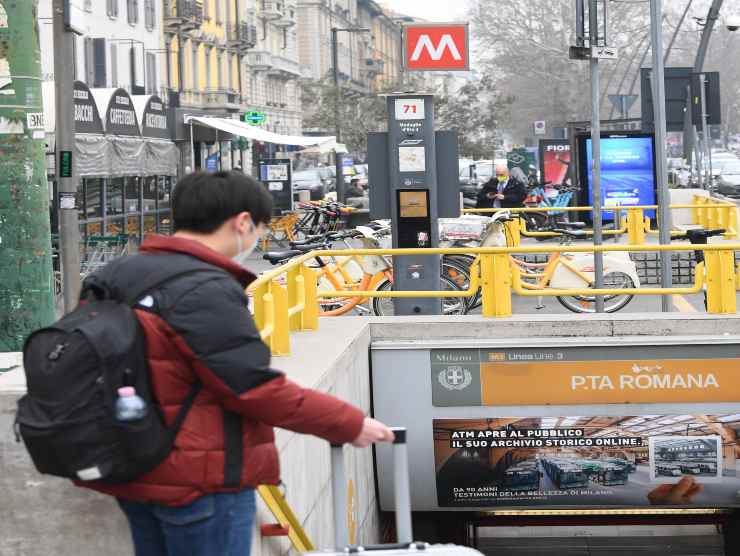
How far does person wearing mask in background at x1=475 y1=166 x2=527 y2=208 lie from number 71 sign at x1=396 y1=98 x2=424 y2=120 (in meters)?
10.2

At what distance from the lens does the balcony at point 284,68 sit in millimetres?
80625

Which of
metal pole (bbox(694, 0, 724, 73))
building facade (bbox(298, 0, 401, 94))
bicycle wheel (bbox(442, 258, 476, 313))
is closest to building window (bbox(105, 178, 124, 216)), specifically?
bicycle wheel (bbox(442, 258, 476, 313))

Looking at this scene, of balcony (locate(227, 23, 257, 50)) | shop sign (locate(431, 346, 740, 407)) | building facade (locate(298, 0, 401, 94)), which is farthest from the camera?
building facade (locate(298, 0, 401, 94))

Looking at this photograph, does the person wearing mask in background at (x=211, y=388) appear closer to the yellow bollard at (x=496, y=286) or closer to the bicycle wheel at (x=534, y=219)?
the yellow bollard at (x=496, y=286)

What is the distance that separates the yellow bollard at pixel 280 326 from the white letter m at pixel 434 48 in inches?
206

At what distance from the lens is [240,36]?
67.0m

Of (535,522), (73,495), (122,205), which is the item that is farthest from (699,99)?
(73,495)

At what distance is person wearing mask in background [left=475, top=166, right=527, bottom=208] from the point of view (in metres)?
22.6

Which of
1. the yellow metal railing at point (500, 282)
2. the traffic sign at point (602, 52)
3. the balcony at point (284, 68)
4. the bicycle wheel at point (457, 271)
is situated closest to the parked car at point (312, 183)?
the bicycle wheel at point (457, 271)

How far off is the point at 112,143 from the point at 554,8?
7620 cm

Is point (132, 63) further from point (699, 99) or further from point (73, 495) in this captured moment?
point (73, 495)

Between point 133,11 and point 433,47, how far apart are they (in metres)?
37.8

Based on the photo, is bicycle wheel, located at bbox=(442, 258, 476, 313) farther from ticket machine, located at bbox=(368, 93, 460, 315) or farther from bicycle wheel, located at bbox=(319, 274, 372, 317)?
ticket machine, located at bbox=(368, 93, 460, 315)

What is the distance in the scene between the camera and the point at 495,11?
93.4m
